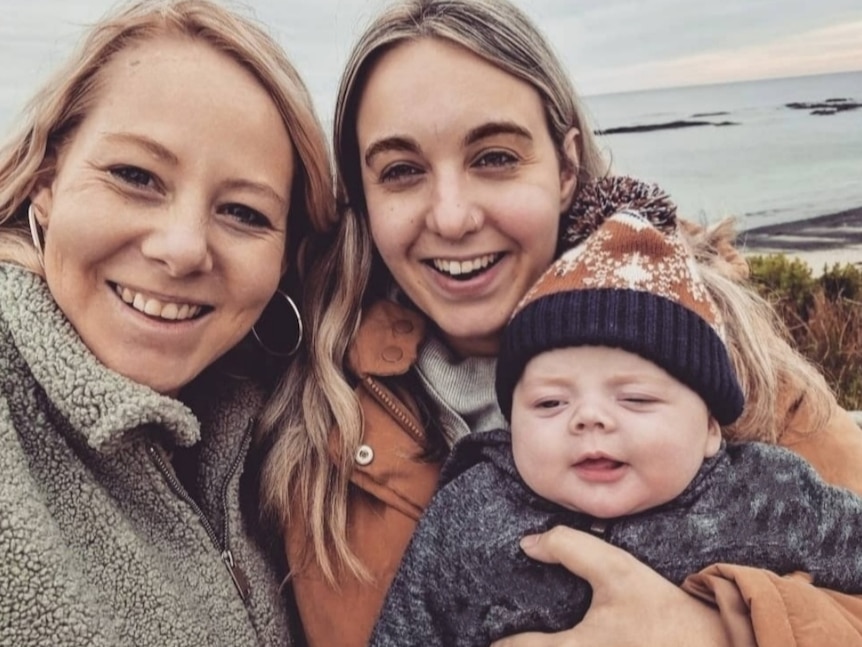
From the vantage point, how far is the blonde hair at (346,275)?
2648mm

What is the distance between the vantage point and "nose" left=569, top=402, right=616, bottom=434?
216 centimetres

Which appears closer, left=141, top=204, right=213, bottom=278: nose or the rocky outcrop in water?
left=141, top=204, right=213, bottom=278: nose

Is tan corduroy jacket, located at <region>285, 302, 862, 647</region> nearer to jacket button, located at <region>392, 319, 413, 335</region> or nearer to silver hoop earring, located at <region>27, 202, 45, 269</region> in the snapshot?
jacket button, located at <region>392, 319, 413, 335</region>

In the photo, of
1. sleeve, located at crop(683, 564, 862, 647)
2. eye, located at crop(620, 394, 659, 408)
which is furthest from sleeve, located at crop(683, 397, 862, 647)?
eye, located at crop(620, 394, 659, 408)

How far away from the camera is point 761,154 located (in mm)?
24156

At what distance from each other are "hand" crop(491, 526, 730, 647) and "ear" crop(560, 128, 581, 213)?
1.08m

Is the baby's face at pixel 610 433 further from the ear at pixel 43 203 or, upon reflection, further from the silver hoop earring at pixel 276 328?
the ear at pixel 43 203

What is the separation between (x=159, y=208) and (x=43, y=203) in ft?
1.04

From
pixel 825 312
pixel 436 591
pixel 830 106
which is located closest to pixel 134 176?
pixel 436 591

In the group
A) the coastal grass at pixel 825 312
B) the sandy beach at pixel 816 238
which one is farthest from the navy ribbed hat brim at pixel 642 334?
the sandy beach at pixel 816 238

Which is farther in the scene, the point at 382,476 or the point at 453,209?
the point at 382,476

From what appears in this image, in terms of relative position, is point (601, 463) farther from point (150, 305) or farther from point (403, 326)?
point (150, 305)

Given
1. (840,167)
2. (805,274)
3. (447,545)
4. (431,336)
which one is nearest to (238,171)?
(431,336)

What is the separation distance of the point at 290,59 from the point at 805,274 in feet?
17.3
